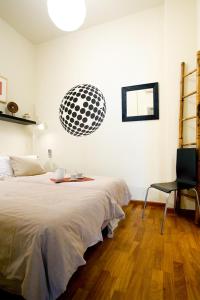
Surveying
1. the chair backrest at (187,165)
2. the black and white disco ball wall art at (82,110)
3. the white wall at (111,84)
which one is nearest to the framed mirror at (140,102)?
the white wall at (111,84)

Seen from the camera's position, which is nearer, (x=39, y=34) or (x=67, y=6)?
(x=67, y=6)

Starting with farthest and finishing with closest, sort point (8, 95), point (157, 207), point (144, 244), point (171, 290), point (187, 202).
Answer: point (8, 95) → point (157, 207) → point (187, 202) → point (144, 244) → point (171, 290)

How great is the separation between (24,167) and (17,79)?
1.86 meters

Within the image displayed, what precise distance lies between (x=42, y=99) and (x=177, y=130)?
2656 mm

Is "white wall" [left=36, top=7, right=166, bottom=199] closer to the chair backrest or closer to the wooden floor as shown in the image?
the chair backrest

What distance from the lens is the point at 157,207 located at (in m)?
2.55

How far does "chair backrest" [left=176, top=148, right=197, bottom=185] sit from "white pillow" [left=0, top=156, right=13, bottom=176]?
2.19m

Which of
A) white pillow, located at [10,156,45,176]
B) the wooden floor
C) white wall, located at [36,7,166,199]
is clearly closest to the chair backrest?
white wall, located at [36,7,166,199]

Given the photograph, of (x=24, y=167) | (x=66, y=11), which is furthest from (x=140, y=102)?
(x=24, y=167)

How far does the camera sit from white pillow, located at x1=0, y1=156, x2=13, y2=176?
2.20 metres

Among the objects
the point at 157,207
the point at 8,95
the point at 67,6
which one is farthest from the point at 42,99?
the point at 157,207

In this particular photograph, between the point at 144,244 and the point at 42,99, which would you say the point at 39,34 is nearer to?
the point at 42,99

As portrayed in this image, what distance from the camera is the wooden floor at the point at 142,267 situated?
3.32ft

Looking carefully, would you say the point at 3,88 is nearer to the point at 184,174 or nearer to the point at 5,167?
the point at 5,167
